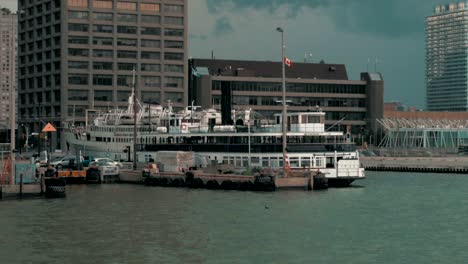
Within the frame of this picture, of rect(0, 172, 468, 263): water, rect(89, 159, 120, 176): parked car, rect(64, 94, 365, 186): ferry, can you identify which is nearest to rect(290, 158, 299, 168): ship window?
rect(64, 94, 365, 186): ferry

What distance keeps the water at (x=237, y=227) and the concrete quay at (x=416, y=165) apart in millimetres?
48469

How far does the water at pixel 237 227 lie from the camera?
166 feet

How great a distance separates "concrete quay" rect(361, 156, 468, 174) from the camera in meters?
139

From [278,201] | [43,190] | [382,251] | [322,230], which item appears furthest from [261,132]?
[382,251]

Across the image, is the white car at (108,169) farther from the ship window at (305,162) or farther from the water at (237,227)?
the ship window at (305,162)

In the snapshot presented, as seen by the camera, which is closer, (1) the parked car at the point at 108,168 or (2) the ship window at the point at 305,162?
(2) the ship window at the point at 305,162

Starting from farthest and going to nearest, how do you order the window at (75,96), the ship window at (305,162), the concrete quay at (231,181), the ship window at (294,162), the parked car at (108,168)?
the window at (75,96), the parked car at (108,168), the ship window at (294,162), the ship window at (305,162), the concrete quay at (231,181)

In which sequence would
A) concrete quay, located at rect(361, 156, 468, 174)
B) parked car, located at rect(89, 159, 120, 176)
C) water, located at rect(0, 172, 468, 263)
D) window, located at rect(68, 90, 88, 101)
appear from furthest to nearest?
window, located at rect(68, 90, 88, 101) → concrete quay, located at rect(361, 156, 468, 174) → parked car, located at rect(89, 159, 120, 176) → water, located at rect(0, 172, 468, 263)

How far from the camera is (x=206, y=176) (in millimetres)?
94562

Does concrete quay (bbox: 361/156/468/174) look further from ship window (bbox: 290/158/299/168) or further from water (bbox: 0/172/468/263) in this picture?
ship window (bbox: 290/158/299/168)

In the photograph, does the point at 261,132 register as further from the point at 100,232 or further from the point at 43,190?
the point at 100,232

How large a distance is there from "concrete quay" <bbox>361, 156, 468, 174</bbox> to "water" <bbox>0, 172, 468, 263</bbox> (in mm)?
48469

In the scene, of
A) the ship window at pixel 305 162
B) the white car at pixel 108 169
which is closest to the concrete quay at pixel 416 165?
the ship window at pixel 305 162

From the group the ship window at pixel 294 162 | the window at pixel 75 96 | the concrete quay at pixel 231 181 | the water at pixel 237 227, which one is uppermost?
the window at pixel 75 96
